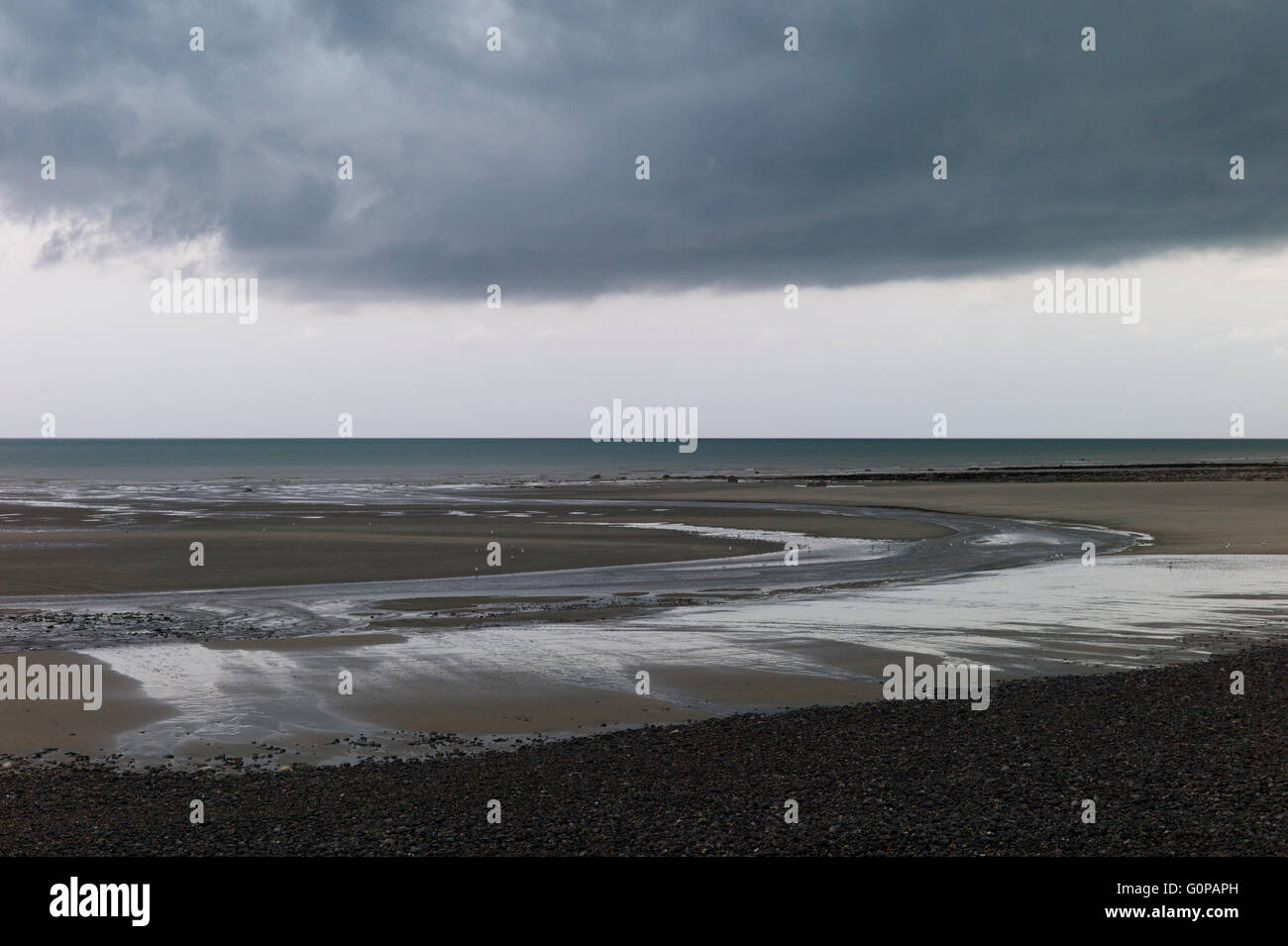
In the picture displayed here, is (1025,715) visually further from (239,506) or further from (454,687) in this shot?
(239,506)

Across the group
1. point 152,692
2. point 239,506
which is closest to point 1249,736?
point 152,692

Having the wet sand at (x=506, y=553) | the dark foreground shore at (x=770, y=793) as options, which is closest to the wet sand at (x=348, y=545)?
the wet sand at (x=506, y=553)

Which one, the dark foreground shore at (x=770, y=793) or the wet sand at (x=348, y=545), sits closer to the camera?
the dark foreground shore at (x=770, y=793)

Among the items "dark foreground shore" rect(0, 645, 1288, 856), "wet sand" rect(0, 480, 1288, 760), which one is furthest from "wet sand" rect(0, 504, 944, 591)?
"dark foreground shore" rect(0, 645, 1288, 856)

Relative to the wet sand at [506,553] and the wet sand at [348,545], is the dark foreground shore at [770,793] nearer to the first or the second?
the wet sand at [506,553]

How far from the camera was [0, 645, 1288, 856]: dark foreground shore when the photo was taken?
7.82 m

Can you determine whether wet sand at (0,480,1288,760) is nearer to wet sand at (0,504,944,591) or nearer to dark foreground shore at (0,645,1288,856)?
wet sand at (0,504,944,591)

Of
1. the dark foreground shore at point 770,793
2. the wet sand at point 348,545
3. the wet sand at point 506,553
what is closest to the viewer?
the dark foreground shore at point 770,793

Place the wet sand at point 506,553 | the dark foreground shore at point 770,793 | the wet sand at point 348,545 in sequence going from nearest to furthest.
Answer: the dark foreground shore at point 770,793 < the wet sand at point 506,553 < the wet sand at point 348,545

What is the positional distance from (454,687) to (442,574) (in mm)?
13522

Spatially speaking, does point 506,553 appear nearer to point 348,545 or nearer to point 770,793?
point 348,545

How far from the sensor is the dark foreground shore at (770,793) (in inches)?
308

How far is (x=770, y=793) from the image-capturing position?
9000mm

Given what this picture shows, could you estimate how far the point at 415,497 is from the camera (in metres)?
65.9
